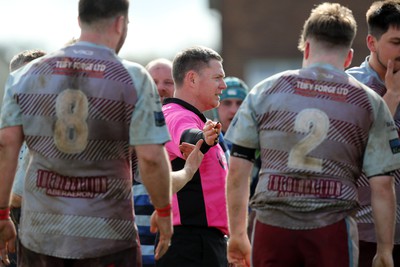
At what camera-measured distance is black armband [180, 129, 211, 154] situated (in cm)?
744

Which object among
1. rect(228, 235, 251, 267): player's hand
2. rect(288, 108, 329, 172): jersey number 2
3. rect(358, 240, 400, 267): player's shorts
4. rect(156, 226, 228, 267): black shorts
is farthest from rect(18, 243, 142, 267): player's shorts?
rect(358, 240, 400, 267): player's shorts

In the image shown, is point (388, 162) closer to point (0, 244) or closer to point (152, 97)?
point (152, 97)

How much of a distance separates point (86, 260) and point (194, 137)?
1.84m

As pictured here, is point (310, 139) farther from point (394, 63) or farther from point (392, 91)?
point (394, 63)

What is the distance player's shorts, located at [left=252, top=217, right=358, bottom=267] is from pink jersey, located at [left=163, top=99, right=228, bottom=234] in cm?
167

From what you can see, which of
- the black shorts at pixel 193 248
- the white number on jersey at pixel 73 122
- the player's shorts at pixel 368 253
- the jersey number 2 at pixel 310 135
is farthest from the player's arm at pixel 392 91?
the white number on jersey at pixel 73 122

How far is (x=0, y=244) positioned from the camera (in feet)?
20.5

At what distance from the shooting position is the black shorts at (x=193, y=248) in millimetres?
7801

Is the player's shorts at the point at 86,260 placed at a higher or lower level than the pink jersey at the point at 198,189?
higher

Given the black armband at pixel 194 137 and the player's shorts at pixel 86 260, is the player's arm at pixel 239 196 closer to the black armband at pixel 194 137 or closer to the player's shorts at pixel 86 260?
the player's shorts at pixel 86 260

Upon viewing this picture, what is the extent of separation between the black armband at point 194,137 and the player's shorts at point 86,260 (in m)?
1.45

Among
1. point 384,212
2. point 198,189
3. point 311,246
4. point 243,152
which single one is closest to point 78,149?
point 243,152

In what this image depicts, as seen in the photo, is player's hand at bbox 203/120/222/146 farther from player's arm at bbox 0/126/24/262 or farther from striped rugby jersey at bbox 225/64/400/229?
player's arm at bbox 0/126/24/262

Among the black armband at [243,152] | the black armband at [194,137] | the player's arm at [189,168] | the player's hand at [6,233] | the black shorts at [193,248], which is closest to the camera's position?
the player's hand at [6,233]
